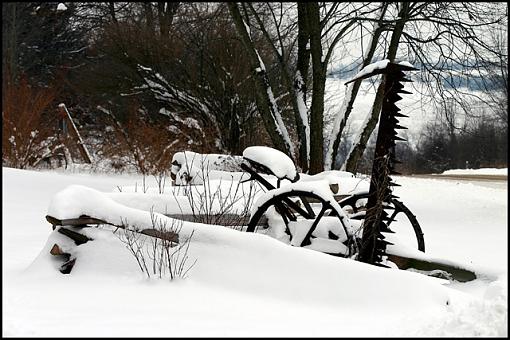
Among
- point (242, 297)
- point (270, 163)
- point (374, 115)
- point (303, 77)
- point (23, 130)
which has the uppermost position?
point (303, 77)

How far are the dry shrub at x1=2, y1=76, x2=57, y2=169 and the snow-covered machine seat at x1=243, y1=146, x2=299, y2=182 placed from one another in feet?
37.9

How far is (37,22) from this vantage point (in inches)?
1016

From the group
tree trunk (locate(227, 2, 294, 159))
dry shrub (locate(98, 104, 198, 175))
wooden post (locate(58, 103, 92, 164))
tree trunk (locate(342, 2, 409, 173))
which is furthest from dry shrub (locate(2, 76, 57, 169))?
tree trunk (locate(342, 2, 409, 173))

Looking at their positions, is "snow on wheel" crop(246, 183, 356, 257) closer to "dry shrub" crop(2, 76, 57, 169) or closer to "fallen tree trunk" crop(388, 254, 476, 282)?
"fallen tree trunk" crop(388, 254, 476, 282)

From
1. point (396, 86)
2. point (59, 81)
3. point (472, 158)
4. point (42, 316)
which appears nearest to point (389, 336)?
point (42, 316)

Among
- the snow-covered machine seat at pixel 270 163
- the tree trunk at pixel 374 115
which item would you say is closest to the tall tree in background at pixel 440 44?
the tree trunk at pixel 374 115

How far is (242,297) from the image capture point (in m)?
3.78

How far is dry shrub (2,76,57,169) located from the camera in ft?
51.4

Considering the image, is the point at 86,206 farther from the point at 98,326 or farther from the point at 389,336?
the point at 389,336

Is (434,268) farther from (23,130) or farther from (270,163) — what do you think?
(23,130)

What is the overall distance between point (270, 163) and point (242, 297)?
1.83 m

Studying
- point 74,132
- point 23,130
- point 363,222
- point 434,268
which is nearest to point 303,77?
point 363,222

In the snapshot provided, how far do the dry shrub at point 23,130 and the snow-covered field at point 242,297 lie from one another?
11.5 m

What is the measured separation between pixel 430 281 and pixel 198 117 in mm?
15341
